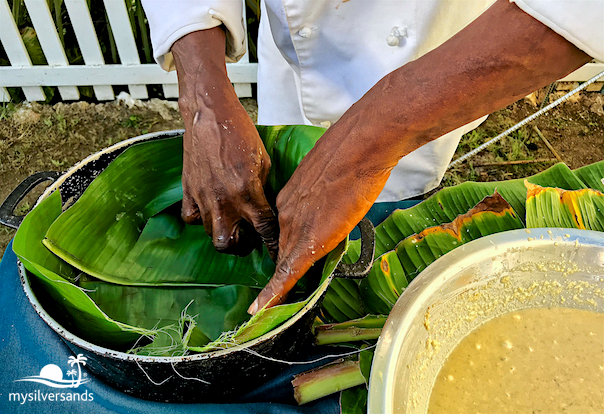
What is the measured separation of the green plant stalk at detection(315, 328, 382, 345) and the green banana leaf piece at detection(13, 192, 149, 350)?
1.04ft

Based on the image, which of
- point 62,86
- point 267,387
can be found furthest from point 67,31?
point 267,387

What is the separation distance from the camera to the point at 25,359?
2.82 ft

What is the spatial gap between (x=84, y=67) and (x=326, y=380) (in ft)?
7.14

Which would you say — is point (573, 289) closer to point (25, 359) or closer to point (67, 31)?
point (25, 359)

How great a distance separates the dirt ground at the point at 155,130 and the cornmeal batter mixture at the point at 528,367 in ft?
4.30

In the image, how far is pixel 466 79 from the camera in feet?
1.89

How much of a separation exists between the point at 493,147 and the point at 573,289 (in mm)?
1539

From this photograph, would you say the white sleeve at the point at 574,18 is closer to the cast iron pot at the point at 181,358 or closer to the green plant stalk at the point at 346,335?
the cast iron pot at the point at 181,358

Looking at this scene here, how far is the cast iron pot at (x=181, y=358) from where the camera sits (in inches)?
23.7

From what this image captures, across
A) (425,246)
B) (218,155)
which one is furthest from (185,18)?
(425,246)

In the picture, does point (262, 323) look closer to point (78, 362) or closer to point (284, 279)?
point (284, 279)

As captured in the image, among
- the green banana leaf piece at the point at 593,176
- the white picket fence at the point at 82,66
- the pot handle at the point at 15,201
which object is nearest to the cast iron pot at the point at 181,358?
the pot handle at the point at 15,201

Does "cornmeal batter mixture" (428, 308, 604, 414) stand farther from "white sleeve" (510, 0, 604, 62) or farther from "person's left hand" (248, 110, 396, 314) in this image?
"white sleeve" (510, 0, 604, 62)

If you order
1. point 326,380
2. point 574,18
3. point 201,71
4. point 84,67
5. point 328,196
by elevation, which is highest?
point 574,18
